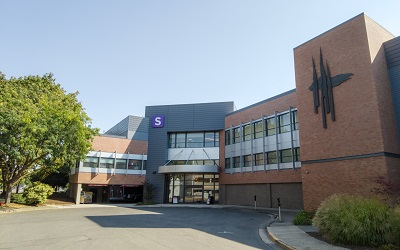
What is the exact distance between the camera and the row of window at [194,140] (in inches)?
1481

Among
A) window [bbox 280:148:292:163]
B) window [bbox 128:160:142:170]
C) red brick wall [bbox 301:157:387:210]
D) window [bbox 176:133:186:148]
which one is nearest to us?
red brick wall [bbox 301:157:387:210]

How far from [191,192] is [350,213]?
27330 mm

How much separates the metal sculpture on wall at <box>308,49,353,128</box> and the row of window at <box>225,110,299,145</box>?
24.8 ft

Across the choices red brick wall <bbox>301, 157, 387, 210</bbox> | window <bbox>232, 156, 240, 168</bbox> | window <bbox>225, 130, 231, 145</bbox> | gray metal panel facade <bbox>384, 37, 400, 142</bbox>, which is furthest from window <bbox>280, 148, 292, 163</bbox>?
gray metal panel facade <bbox>384, 37, 400, 142</bbox>

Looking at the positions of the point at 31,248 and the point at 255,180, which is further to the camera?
the point at 255,180

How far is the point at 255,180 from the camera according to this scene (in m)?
31.5

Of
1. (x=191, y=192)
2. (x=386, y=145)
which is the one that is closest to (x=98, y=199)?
(x=191, y=192)

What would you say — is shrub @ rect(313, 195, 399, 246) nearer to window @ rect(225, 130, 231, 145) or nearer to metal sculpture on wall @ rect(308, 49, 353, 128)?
metal sculpture on wall @ rect(308, 49, 353, 128)

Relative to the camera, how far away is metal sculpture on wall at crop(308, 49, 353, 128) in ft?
63.4

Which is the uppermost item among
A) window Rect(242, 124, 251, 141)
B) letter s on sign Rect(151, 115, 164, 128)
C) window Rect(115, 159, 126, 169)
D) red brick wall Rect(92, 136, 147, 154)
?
letter s on sign Rect(151, 115, 164, 128)

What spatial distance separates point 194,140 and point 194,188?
6.21m

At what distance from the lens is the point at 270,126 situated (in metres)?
30.9

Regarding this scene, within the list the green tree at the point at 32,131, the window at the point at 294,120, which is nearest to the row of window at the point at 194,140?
the green tree at the point at 32,131

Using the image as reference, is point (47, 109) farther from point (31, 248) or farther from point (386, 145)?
point (386, 145)
